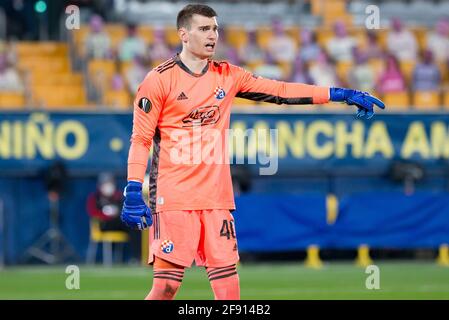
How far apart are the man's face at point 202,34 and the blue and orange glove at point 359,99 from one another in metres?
0.90

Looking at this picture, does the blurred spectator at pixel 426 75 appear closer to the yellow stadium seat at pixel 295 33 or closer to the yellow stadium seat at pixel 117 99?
the yellow stadium seat at pixel 295 33

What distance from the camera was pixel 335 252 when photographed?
62.2 ft

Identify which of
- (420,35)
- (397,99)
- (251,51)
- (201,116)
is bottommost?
(201,116)

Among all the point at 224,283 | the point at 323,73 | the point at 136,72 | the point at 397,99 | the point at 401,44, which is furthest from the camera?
the point at 401,44

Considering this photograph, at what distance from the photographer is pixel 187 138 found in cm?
783

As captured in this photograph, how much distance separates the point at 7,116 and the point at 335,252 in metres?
5.50

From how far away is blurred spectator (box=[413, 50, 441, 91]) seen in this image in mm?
20391

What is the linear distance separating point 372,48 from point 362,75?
3.47ft

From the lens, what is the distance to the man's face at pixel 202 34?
773cm

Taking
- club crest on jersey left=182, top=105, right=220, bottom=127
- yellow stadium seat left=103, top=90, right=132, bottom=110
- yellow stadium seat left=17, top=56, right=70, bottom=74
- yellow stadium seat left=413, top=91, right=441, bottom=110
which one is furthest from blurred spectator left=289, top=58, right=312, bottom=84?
club crest on jersey left=182, top=105, right=220, bottom=127

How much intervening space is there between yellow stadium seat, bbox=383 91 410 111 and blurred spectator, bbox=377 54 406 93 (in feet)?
0.28

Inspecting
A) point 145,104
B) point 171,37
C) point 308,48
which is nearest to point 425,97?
point 308,48

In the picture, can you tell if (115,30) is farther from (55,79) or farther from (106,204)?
(106,204)
